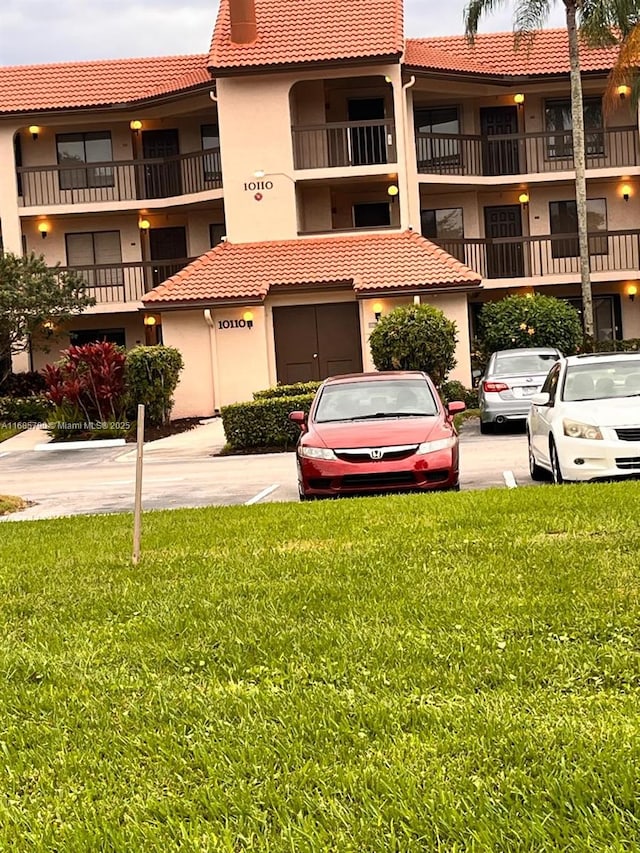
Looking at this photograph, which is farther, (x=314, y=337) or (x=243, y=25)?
(x=243, y=25)

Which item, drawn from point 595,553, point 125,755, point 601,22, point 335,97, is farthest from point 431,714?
point 335,97

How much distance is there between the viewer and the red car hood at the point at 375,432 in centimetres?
1135

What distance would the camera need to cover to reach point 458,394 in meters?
25.3

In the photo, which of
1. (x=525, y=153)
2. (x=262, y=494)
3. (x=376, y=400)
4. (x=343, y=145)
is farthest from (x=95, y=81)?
(x=376, y=400)

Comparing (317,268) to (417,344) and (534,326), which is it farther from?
(534,326)

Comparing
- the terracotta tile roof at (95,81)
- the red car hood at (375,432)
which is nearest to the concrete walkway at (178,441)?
the red car hood at (375,432)

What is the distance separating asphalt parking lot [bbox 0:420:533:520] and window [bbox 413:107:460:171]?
13.5 m

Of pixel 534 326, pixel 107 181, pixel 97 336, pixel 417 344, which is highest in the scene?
pixel 107 181

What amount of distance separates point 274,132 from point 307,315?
587 cm

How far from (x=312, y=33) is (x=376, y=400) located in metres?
21.3

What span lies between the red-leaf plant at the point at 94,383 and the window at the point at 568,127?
17.3 meters

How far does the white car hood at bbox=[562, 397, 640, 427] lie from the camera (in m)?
10.9

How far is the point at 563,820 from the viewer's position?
3.07m

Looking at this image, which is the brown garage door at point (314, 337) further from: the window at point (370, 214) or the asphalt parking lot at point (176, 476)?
the asphalt parking lot at point (176, 476)
